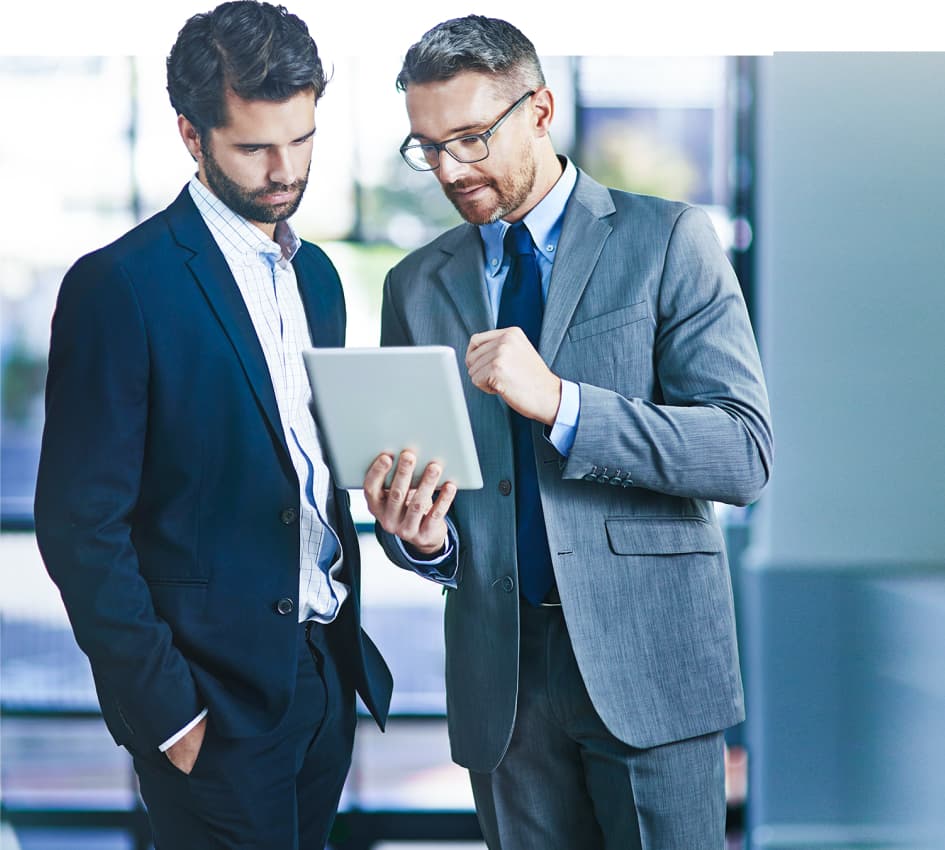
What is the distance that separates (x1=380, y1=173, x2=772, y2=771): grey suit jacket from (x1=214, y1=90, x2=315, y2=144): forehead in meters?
0.55

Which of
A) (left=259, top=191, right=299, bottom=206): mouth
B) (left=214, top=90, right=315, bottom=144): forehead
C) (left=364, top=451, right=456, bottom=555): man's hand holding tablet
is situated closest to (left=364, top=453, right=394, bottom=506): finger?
(left=364, top=451, right=456, bottom=555): man's hand holding tablet

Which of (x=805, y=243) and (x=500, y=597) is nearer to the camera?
(x=500, y=597)

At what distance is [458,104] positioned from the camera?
1.87 metres

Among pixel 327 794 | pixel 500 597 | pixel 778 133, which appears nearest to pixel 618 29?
pixel 778 133

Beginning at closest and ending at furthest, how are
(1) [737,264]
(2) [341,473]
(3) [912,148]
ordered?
(2) [341,473]
(3) [912,148]
(1) [737,264]

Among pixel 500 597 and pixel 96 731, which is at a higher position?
pixel 500 597

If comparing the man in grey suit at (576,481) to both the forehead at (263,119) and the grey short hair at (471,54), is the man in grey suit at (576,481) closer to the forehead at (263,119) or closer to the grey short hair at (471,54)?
the grey short hair at (471,54)

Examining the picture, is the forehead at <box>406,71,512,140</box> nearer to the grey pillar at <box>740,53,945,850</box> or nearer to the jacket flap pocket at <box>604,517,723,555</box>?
the jacket flap pocket at <box>604,517,723,555</box>

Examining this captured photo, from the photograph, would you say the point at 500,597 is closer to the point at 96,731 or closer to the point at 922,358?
the point at 922,358

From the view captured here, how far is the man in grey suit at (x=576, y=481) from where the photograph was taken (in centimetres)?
172

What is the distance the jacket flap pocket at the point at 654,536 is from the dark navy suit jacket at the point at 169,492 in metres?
0.59

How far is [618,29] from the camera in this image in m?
2.61

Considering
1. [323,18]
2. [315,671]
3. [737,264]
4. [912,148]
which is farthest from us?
[737,264]

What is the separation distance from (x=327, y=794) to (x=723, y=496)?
0.98 meters
